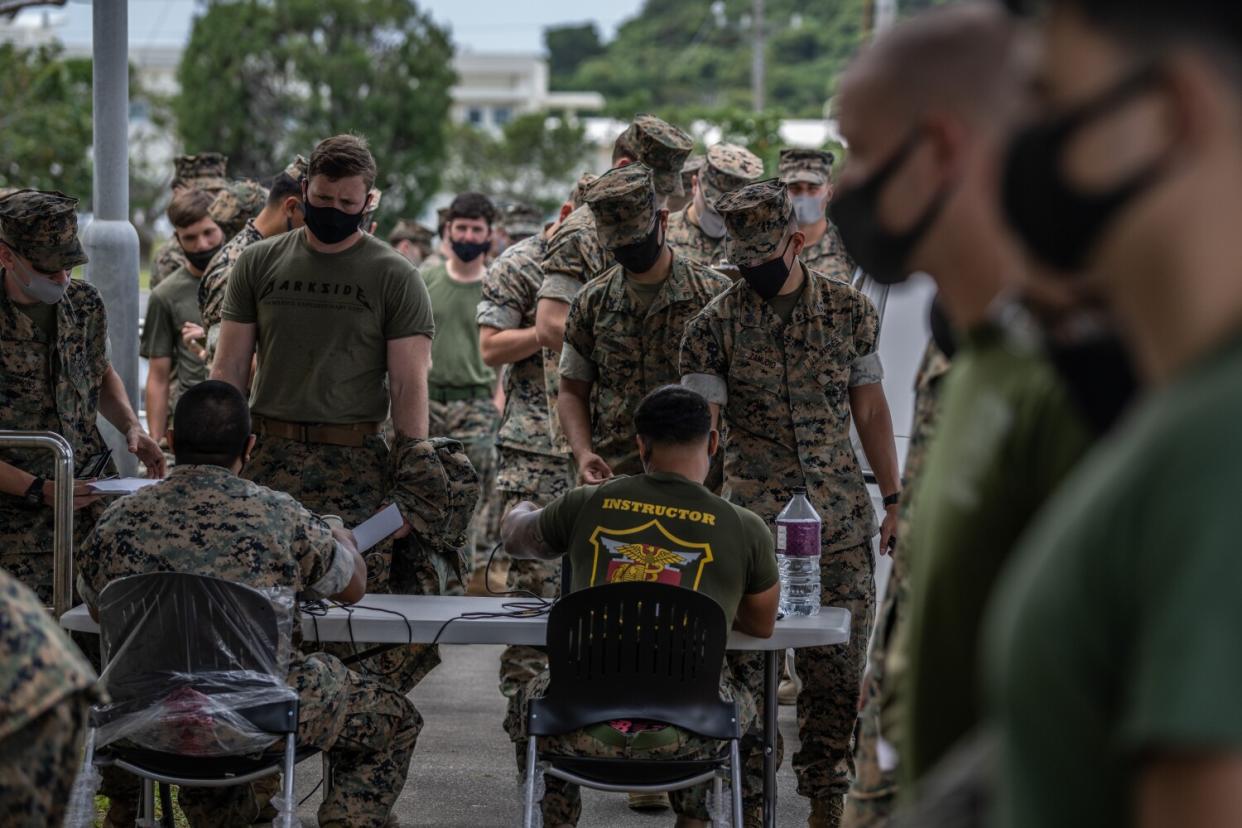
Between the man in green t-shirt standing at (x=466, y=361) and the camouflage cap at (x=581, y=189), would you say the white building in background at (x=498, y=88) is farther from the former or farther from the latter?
the camouflage cap at (x=581, y=189)

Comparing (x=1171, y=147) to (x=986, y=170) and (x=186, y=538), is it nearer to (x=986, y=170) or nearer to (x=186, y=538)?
(x=986, y=170)

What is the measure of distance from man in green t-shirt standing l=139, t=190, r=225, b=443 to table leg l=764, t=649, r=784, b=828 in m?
4.07

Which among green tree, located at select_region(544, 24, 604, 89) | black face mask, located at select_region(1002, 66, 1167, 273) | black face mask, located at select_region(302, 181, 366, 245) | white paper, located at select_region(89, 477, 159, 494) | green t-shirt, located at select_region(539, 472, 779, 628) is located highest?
green tree, located at select_region(544, 24, 604, 89)

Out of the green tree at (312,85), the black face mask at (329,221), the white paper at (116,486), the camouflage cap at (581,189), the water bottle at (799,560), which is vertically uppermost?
the green tree at (312,85)

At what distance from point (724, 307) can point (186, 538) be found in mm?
1985

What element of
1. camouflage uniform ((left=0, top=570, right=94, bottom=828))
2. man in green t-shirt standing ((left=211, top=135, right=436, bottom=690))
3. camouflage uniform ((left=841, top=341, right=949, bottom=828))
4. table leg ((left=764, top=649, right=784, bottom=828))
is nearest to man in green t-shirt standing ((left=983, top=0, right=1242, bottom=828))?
camouflage uniform ((left=841, top=341, right=949, bottom=828))

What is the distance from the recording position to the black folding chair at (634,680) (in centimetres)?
416

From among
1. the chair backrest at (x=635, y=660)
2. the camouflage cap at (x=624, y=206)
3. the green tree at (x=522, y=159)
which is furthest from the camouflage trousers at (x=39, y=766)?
the green tree at (x=522, y=159)

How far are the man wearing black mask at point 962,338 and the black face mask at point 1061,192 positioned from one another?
0.15 m

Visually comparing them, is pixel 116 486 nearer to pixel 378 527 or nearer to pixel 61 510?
pixel 61 510

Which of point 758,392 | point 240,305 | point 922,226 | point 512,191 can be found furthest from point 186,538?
point 512,191

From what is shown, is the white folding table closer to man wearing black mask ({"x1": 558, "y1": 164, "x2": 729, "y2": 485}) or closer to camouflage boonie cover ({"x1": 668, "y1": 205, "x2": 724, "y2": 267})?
man wearing black mask ({"x1": 558, "y1": 164, "x2": 729, "y2": 485})

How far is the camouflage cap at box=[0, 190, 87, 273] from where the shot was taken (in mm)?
5473

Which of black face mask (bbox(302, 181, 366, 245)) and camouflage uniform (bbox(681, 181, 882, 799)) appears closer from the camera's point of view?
camouflage uniform (bbox(681, 181, 882, 799))
